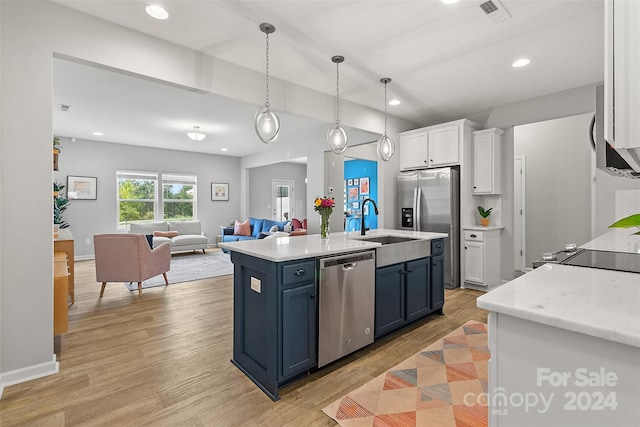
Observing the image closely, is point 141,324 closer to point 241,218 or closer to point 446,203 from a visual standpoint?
point 446,203

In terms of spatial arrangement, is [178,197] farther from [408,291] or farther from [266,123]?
[408,291]

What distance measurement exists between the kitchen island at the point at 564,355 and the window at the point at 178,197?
8.79 meters

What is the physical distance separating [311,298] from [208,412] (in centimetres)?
90

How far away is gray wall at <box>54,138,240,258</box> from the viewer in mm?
7059

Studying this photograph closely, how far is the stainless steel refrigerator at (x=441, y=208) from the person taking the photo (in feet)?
14.7

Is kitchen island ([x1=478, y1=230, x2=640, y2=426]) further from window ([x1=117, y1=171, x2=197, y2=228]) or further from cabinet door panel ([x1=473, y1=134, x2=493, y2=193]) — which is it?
window ([x1=117, y1=171, x2=197, y2=228])

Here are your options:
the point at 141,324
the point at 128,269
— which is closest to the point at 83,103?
the point at 128,269

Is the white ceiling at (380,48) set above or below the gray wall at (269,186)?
above

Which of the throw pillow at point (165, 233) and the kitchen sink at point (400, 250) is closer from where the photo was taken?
the kitchen sink at point (400, 250)

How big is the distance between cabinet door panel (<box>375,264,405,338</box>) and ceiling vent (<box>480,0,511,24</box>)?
7.16ft

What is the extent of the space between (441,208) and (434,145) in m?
1.01

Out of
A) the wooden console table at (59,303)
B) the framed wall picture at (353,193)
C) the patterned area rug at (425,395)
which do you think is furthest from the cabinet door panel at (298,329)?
the framed wall picture at (353,193)

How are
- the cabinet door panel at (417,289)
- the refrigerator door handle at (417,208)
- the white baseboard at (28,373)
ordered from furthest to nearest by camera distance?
the refrigerator door handle at (417,208), the cabinet door panel at (417,289), the white baseboard at (28,373)

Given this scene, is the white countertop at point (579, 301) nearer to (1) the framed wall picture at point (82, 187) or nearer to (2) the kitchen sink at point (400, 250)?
(2) the kitchen sink at point (400, 250)
